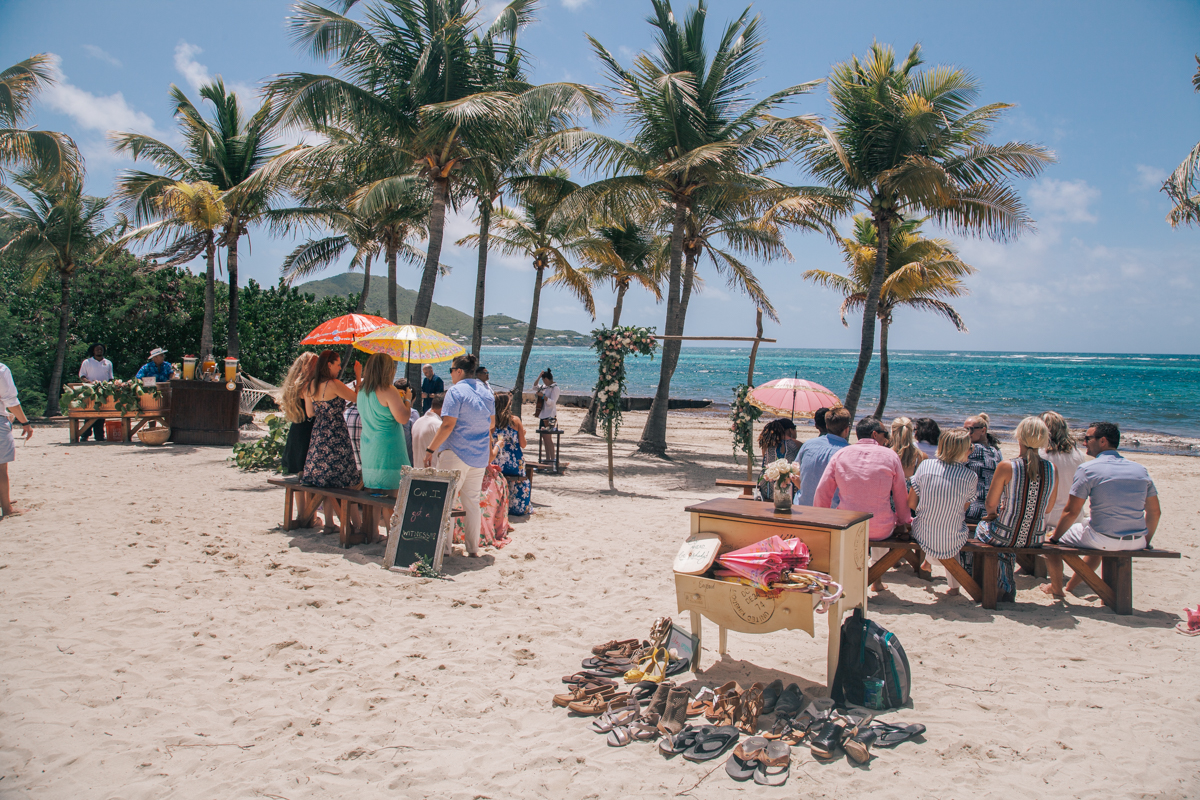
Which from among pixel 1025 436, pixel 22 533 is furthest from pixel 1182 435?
pixel 22 533

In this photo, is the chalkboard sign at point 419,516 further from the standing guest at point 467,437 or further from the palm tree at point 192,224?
the palm tree at point 192,224

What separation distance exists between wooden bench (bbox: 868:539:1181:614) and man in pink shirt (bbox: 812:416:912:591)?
1.16ft

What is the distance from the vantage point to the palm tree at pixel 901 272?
59.4 ft

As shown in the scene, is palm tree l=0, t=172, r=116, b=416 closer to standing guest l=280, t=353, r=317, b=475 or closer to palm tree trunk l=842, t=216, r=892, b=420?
standing guest l=280, t=353, r=317, b=475

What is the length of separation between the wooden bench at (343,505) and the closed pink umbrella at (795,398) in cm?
451

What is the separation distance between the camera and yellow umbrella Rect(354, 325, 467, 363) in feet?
25.7

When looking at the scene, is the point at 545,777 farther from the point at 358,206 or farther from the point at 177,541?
the point at 358,206

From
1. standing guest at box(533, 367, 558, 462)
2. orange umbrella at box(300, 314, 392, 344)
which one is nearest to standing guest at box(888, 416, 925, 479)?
orange umbrella at box(300, 314, 392, 344)

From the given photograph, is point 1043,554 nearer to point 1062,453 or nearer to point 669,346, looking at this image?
point 1062,453

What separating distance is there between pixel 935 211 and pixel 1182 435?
18701mm

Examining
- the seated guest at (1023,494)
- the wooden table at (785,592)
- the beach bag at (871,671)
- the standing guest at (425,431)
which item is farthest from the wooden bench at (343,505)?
the seated guest at (1023,494)

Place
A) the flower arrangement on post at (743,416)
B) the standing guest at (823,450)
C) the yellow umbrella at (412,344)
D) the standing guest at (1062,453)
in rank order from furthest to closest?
the flower arrangement on post at (743,416), the yellow umbrella at (412,344), the standing guest at (1062,453), the standing guest at (823,450)

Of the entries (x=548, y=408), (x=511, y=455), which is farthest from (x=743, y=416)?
(x=511, y=455)

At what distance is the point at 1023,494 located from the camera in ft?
17.2
